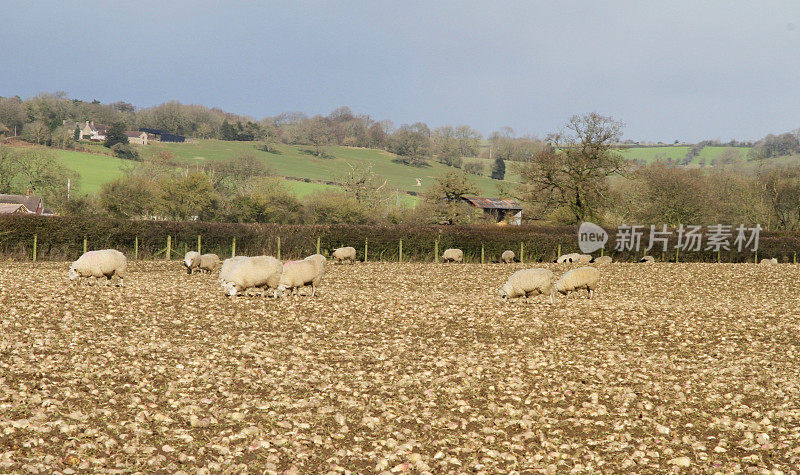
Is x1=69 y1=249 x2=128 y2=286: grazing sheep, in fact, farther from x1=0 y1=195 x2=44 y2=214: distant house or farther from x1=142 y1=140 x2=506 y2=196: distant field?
x1=142 y1=140 x2=506 y2=196: distant field

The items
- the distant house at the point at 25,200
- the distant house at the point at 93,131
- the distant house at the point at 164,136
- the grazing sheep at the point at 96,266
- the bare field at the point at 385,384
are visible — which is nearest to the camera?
the bare field at the point at 385,384

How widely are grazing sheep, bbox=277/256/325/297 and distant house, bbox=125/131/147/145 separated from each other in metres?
100

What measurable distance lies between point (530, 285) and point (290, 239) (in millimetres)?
21099

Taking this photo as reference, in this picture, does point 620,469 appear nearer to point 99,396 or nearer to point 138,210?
point 99,396

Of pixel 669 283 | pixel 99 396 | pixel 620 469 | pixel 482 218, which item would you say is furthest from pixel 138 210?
pixel 620 469

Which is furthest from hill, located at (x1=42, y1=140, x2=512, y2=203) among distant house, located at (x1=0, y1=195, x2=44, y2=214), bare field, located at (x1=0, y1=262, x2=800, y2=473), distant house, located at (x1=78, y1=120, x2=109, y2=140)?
bare field, located at (x1=0, y1=262, x2=800, y2=473)

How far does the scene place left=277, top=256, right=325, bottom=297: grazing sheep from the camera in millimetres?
A: 17922

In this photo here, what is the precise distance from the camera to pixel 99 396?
894cm

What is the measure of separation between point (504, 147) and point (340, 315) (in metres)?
105

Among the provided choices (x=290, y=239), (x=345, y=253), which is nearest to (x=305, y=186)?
(x=290, y=239)

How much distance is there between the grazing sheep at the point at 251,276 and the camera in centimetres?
1738

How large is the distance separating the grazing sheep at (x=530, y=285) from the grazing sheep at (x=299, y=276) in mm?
5505

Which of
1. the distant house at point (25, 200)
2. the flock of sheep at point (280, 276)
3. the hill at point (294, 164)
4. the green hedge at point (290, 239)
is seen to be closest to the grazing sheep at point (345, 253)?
the green hedge at point (290, 239)

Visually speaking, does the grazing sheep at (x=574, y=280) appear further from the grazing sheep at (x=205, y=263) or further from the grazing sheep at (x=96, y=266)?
the grazing sheep at (x=205, y=263)
